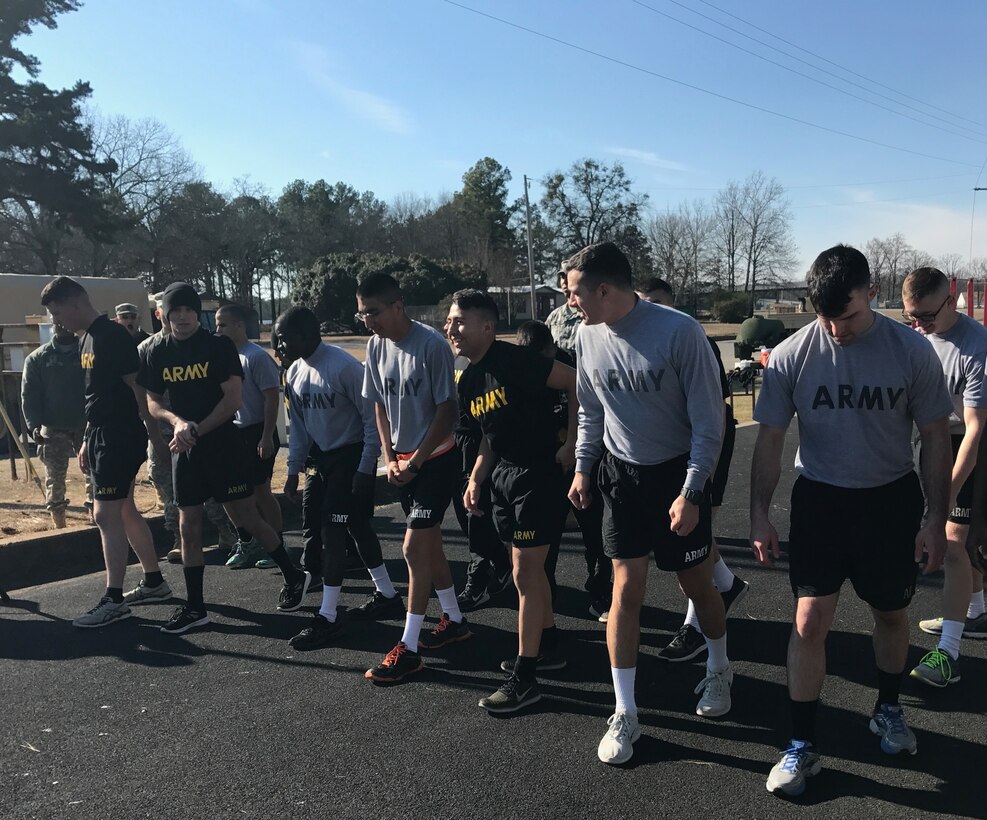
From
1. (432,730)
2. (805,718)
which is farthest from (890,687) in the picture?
(432,730)

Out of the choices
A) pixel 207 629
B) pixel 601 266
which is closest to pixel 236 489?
pixel 207 629

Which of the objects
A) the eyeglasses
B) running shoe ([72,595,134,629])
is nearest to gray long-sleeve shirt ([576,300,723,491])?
the eyeglasses

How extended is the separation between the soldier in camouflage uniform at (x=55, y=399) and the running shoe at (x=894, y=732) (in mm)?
6467

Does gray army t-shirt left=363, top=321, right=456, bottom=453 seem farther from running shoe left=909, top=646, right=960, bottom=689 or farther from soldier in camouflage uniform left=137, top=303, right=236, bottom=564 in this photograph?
soldier in camouflage uniform left=137, top=303, right=236, bottom=564

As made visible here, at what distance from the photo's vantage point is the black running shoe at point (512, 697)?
11.8 ft

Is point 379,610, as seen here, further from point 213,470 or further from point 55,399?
point 55,399

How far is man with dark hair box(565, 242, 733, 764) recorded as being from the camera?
122 inches

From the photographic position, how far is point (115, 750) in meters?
3.40

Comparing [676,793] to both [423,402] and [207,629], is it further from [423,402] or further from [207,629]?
[207,629]

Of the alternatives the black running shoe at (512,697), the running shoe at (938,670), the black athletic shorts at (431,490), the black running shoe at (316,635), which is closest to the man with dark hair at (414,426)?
the black athletic shorts at (431,490)

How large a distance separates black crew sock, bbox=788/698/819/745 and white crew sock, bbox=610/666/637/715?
637 millimetres

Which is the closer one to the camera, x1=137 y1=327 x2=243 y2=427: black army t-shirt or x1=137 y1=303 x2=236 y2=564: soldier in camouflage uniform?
x1=137 y1=327 x2=243 y2=427: black army t-shirt

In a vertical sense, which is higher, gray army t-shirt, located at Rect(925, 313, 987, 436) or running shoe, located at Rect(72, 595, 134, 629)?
gray army t-shirt, located at Rect(925, 313, 987, 436)

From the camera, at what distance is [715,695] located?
3492 millimetres
